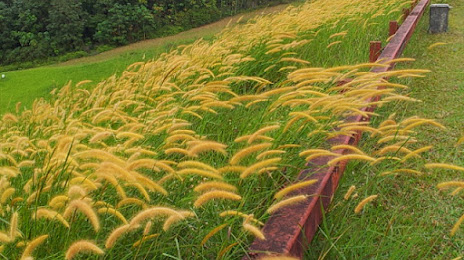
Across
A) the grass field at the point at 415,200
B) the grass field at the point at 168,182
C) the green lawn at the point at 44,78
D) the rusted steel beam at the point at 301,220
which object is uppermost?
the grass field at the point at 168,182

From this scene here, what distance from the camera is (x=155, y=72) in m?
4.32

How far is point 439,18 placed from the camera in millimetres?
7566

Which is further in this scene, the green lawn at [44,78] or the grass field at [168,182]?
the green lawn at [44,78]

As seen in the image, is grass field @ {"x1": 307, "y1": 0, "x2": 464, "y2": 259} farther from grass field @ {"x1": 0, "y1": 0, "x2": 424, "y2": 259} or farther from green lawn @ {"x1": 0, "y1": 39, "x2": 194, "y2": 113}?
green lawn @ {"x1": 0, "y1": 39, "x2": 194, "y2": 113}

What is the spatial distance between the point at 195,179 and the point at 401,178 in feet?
4.61

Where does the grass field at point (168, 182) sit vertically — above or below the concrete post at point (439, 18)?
above

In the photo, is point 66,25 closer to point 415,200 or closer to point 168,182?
point 168,182

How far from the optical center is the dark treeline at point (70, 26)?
17969mm

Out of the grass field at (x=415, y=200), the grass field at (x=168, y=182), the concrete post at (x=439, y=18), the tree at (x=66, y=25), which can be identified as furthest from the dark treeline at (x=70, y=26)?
the grass field at (x=168, y=182)

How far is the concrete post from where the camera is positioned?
743 cm

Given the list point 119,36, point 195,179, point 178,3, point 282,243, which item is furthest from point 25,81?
point 282,243

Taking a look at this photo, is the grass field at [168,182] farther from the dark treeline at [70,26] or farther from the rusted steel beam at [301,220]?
the dark treeline at [70,26]

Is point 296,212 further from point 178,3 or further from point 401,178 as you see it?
point 178,3

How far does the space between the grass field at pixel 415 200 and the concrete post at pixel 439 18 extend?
60.3 inches
